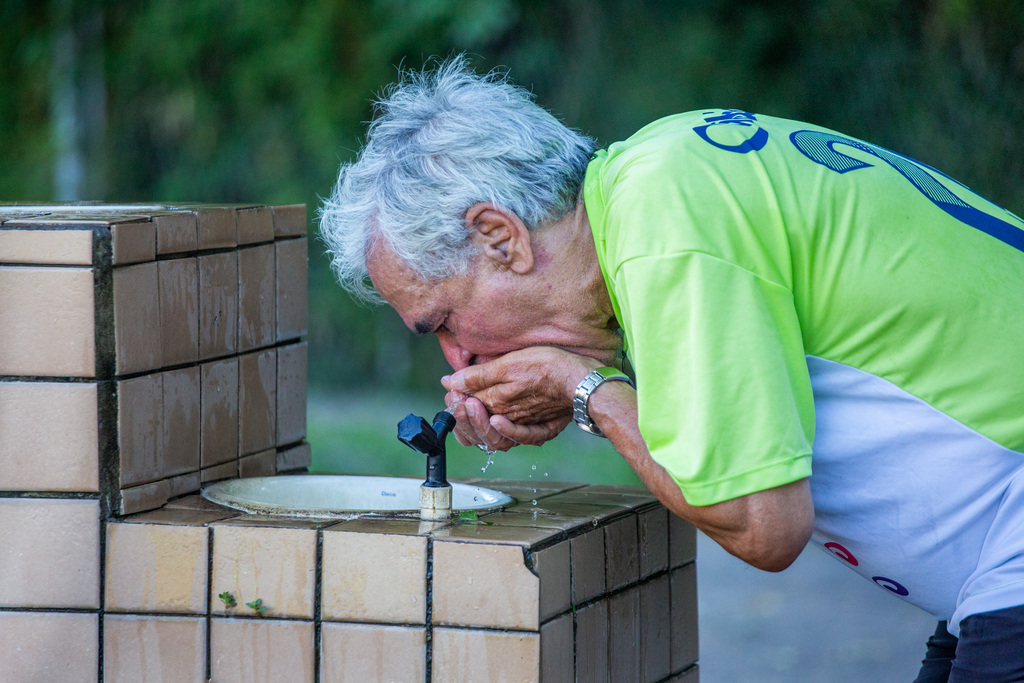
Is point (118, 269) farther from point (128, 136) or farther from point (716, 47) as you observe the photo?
point (128, 136)

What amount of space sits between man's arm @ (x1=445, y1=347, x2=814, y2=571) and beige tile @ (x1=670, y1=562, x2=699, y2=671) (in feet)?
1.03

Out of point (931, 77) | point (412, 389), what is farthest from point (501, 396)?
point (412, 389)

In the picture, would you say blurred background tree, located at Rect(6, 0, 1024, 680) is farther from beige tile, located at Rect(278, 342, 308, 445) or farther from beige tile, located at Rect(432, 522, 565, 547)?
beige tile, located at Rect(432, 522, 565, 547)

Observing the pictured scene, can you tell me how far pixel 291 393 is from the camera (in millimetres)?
1964

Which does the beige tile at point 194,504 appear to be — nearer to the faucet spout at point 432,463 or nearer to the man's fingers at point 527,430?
the faucet spout at point 432,463

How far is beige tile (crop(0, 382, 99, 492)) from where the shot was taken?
1.50 meters

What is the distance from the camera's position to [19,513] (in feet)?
5.01

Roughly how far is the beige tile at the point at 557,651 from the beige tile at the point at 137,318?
27.1 inches

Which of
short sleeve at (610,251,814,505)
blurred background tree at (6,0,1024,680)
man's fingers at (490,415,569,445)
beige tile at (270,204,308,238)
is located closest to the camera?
short sleeve at (610,251,814,505)

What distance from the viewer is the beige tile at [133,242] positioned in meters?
1.50

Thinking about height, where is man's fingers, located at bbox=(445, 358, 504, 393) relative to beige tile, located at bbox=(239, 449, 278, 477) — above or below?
above

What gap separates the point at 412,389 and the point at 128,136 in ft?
6.97

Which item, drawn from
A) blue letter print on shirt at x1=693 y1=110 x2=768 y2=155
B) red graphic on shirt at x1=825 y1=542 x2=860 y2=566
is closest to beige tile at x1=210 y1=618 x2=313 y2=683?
red graphic on shirt at x1=825 y1=542 x2=860 y2=566

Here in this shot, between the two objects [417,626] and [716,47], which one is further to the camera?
[716,47]
